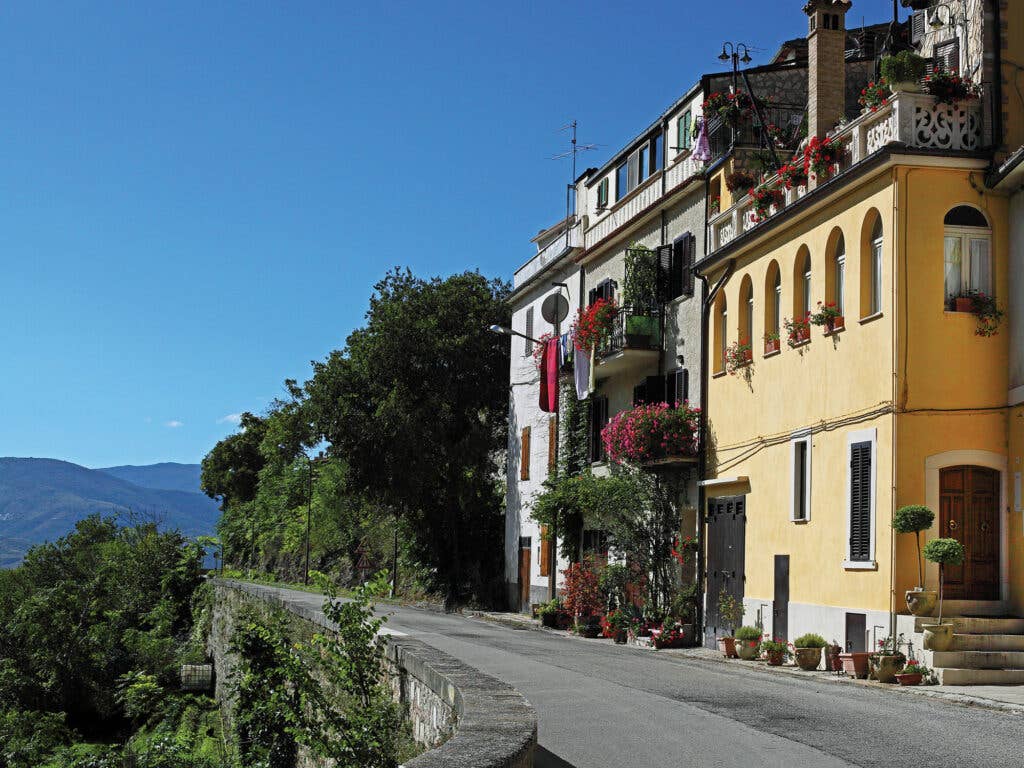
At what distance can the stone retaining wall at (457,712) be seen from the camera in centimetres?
590

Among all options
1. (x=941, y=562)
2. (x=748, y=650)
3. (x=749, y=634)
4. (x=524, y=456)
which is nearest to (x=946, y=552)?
(x=941, y=562)

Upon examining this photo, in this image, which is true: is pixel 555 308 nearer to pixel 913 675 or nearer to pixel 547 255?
pixel 547 255

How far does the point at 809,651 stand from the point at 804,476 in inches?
136

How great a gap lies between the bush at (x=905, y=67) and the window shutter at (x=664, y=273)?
985 centimetres

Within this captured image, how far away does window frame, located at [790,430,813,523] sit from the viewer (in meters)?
20.9

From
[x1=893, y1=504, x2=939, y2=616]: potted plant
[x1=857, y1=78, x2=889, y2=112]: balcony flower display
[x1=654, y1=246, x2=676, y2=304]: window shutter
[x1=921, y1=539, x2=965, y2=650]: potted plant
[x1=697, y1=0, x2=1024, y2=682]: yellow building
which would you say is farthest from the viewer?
[x1=654, y1=246, x2=676, y2=304]: window shutter

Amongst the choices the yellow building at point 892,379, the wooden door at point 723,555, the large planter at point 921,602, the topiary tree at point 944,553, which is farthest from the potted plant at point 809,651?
the wooden door at point 723,555

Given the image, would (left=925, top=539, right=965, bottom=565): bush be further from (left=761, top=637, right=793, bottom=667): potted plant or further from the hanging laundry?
the hanging laundry

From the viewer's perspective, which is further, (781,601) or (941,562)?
(781,601)

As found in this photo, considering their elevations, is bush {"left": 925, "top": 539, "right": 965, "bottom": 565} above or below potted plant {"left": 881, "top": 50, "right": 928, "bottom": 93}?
below

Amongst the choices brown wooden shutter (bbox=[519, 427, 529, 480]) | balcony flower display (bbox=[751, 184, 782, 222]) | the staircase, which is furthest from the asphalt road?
brown wooden shutter (bbox=[519, 427, 529, 480])

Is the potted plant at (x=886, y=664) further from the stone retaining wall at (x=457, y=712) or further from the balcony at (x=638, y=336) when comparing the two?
the balcony at (x=638, y=336)

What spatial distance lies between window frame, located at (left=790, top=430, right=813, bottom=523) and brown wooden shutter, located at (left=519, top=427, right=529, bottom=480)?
59.1 ft

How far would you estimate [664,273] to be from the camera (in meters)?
28.0
